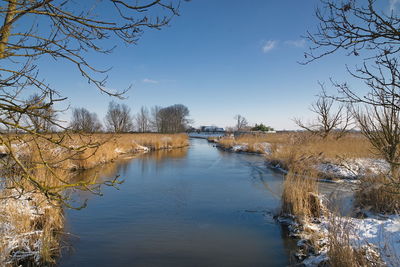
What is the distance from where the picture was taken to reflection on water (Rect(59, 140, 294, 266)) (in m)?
4.00

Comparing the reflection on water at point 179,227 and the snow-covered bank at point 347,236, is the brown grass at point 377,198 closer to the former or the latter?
the snow-covered bank at point 347,236

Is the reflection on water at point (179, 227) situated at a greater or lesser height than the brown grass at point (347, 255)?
lesser

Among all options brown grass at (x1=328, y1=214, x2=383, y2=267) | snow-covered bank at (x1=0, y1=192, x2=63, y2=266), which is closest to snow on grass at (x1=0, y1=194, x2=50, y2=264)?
snow-covered bank at (x1=0, y1=192, x2=63, y2=266)

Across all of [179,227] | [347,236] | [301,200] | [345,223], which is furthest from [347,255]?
[179,227]

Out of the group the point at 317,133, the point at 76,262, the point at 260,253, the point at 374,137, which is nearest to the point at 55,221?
the point at 76,262

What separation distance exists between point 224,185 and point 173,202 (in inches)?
103

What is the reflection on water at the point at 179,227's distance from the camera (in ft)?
13.1

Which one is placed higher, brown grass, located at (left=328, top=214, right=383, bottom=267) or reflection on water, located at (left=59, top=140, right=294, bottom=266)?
brown grass, located at (left=328, top=214, right=383, bottom=267)

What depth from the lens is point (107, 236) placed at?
187 inches

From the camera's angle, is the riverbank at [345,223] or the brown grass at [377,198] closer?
the riverbank at [345,223]

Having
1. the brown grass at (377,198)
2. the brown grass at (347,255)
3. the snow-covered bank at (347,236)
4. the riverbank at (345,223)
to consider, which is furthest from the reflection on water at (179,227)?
the brown grass at (377,198)

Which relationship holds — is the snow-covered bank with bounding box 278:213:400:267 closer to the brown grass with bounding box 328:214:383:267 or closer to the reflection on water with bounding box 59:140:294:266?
the brown grass with bounding box 328:214:383:267

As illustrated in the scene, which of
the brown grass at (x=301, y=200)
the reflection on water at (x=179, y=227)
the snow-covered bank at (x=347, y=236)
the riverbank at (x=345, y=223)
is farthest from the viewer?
the brown grass at (x=301, y=200)

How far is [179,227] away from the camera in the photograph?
16.9 ft
